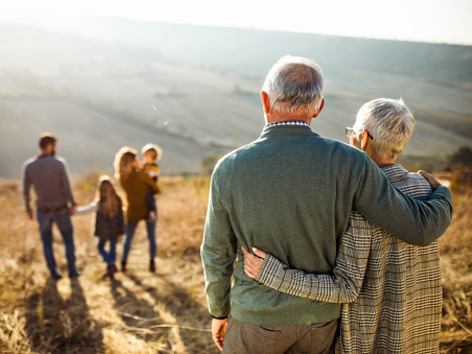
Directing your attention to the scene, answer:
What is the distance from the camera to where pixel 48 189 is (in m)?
4.00

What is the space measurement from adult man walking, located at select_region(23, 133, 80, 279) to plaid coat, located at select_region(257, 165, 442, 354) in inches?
141

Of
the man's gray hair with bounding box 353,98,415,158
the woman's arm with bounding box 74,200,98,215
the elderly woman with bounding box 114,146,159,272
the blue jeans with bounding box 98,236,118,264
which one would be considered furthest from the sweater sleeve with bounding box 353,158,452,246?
the blue jeans with bounding box 98,236,118,264

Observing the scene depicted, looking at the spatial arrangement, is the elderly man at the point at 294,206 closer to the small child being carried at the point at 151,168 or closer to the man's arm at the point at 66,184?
the small child being carried at the point at 151,168

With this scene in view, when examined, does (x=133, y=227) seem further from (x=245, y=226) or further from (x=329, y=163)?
(x=329, y=163)

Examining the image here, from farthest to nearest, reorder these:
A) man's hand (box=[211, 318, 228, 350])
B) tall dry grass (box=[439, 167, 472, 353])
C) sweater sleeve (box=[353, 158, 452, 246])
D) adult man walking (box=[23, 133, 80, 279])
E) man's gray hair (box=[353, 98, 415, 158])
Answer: adult man walking (box=[23, 133, 80, 279]) → tall dry grass (box=[439, 167, 472, 353]) → man's hand (box=[211, 318, 228, 350]) → man's gray hair (box=[353, 98, 415, 158]) → sweater sleeve (box=[353, 158, 452, 246])

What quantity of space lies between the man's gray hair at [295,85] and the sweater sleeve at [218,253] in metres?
0.38

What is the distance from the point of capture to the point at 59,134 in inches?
953

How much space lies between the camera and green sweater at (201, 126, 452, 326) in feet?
3.81

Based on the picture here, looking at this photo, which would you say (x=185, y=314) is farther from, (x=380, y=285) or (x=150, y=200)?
(x=380, y=285)

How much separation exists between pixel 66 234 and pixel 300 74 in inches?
158

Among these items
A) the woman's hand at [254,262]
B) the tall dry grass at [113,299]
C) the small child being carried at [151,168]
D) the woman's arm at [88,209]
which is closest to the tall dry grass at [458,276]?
the tall dry grass at [113,299]

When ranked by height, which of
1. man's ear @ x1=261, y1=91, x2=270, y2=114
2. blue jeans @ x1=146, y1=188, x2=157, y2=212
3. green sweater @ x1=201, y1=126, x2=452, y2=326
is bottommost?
blue jeans @ x1=146, y1=188, x2=157, y2=212

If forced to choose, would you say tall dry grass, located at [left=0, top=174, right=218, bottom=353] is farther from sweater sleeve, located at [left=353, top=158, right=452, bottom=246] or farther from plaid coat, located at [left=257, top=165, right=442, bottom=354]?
sweater sleeve, located at [left=353, top=158, right=452, bottom=246]

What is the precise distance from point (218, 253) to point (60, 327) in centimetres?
239
